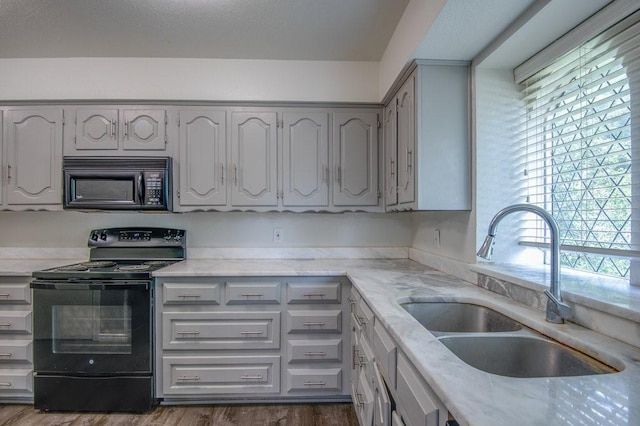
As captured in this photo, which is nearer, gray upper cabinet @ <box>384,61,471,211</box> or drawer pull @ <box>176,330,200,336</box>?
gray upper cabinet @ <box>384,61,471,211</box>

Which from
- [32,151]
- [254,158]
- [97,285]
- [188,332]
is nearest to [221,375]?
[188,332]

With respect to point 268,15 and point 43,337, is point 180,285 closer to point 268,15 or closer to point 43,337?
point 43,337

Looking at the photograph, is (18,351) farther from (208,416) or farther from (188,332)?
(208,416)

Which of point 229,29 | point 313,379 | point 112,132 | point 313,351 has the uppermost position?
point 229,29

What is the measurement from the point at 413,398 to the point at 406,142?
1.45 metres

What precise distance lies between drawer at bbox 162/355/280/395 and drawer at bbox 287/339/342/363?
111 mm

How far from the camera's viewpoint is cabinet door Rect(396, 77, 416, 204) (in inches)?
75.2

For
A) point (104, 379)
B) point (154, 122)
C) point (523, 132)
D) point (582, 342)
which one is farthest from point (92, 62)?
point (582, 342)

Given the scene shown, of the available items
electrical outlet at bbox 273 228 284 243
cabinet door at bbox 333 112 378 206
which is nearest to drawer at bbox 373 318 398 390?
cabinet door at bbox 333 112 378 206

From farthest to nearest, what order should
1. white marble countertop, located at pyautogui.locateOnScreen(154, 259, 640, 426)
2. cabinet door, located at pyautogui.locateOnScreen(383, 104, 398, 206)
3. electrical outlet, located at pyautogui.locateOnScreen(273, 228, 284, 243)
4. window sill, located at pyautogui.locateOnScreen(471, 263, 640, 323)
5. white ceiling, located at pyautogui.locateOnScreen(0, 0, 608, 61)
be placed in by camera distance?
electrical outlet, located at pyautogui.locateOnScreen(273, 228, 284, 243)
cabinet door, located at pyautogui.locateOnScreen(383, 104, 398, 206)
white ceiling, located at pyautogui.locateOnScreen(0, 0, 608, 61)
window sill, located at pyautogui.locateOnScreen(471, 263, 640, 323)
white marble countertop, located at pyautogui.locateOnScreen(154, 259, 640, 426)

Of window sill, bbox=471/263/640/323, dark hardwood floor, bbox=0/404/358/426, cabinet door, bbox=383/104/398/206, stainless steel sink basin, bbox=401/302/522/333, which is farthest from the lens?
cabinet door, bbox=383/104/398/206

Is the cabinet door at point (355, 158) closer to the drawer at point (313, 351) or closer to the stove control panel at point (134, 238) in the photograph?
the drawer at point (313, 351)

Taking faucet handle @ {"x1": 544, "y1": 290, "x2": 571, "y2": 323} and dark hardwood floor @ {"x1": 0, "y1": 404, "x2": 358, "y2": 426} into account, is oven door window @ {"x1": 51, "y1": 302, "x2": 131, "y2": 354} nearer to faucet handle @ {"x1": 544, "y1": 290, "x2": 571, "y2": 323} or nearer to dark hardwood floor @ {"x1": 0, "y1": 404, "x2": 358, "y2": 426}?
dark hardwood floor @ {"x1": 0, "y1": 404, "x2": 358, "y2": 426}

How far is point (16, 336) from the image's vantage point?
211 centimetres
